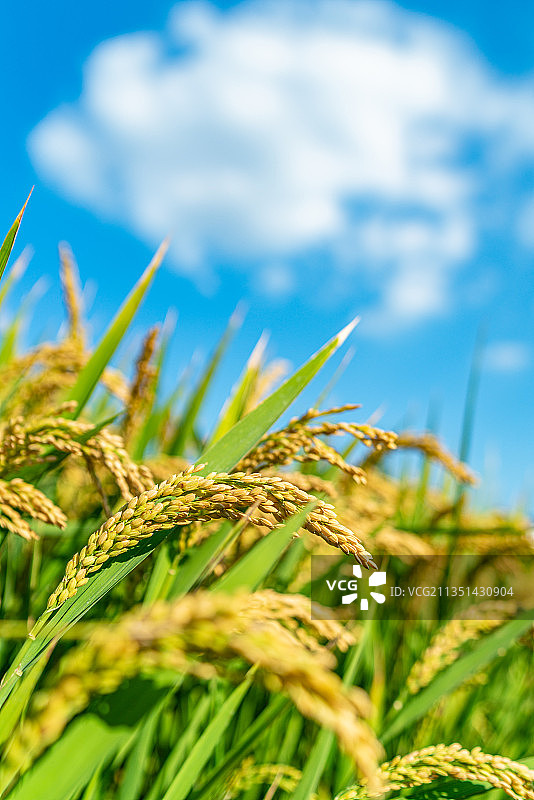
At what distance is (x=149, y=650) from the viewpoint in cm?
42

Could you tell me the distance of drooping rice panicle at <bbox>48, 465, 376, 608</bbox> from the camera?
75 centimetres

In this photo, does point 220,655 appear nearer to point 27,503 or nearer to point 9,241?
point 27,503

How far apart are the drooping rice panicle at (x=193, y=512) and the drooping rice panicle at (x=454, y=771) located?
351 millimetres

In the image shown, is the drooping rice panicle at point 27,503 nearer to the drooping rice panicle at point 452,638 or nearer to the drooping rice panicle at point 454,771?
the drooping rice panicle at point 454,771

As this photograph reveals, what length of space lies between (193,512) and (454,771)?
539 millimetres

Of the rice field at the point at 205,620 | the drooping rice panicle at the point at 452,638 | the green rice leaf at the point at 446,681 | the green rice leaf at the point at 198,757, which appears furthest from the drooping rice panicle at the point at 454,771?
the drooping rice panicle at the point at 452,638

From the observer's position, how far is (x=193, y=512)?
81 centimetres

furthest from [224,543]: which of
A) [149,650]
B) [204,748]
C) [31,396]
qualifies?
[31,396]

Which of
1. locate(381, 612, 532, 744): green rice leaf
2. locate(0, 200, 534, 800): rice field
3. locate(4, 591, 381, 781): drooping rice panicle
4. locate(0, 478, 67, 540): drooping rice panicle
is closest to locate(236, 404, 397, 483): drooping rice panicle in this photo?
locate(0, 200, 534, 800): rice field

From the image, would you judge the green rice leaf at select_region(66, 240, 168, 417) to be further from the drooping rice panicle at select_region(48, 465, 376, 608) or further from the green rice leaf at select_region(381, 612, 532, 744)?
the green rice leaf at select_region(381, 612, 532, 744)

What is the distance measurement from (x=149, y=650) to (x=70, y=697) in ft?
0.19

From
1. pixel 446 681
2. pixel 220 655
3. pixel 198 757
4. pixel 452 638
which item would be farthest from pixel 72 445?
pixel 452 638

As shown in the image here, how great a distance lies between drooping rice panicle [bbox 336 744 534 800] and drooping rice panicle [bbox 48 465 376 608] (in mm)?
351

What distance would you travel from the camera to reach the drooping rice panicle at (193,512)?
2.46 ft
